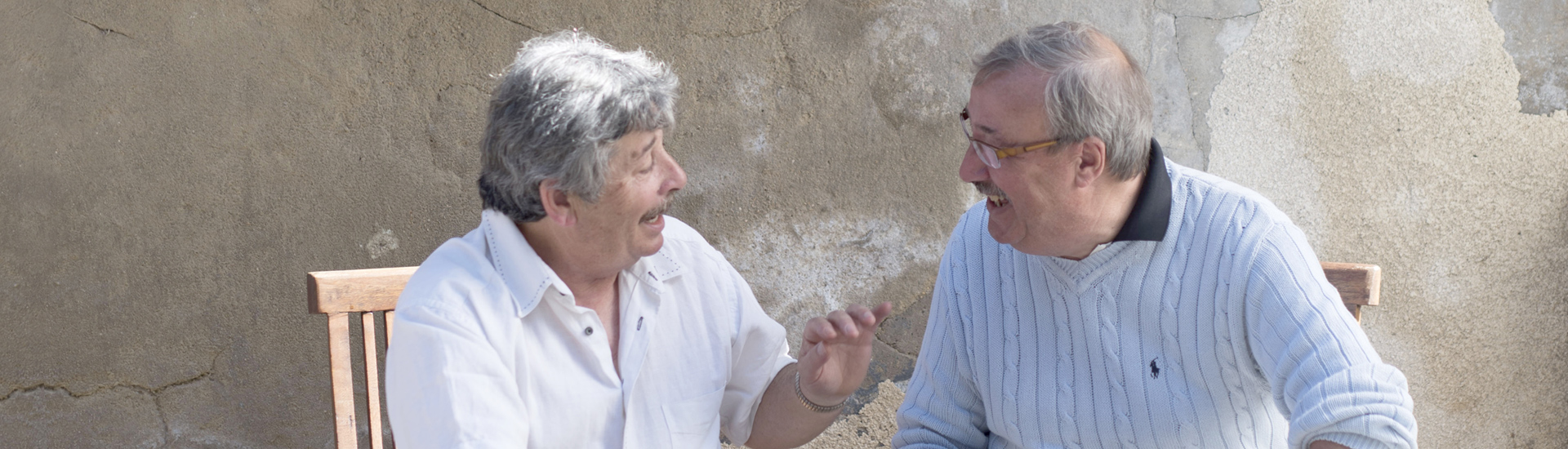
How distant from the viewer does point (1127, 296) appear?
5.59 ft

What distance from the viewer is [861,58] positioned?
2.83 meters

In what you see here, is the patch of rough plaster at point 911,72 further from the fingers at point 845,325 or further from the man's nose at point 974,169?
the fingers at point 845,325

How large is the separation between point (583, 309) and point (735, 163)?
4.11 ft

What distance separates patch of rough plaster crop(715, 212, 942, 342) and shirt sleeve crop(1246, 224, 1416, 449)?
1340 mm

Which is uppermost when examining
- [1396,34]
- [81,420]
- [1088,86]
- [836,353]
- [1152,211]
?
[1396,34]

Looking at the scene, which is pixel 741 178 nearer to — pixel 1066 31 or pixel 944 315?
pixel 944 315

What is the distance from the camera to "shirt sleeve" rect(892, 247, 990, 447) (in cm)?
190

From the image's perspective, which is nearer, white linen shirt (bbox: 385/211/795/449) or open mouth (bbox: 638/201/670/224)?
white linen shirt (bbox: 385/211/795/449)

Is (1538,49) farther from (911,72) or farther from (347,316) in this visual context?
(347,316)

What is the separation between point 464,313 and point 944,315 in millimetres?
875

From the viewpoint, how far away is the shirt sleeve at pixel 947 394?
190cm

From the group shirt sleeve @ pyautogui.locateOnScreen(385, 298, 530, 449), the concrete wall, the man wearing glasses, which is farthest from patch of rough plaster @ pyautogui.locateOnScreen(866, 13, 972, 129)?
shirt sleeve @ pyautogui.locateOnScreen(385, 298, 530, 449)

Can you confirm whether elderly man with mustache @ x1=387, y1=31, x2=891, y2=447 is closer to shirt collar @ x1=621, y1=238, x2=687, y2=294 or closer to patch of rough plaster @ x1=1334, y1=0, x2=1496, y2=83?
shirt collar @ x1=621, y1=238, x2=687, y2=294

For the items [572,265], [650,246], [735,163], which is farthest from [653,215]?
[735,163]
